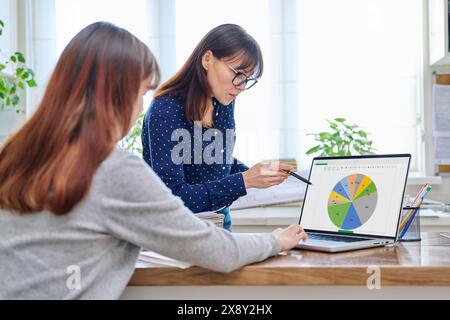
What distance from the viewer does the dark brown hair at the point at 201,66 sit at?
1649 mm

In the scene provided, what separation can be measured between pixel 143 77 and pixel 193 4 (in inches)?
85.9

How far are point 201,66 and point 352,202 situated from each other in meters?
0.61

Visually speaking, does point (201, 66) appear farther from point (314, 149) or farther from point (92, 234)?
point (314, 149)

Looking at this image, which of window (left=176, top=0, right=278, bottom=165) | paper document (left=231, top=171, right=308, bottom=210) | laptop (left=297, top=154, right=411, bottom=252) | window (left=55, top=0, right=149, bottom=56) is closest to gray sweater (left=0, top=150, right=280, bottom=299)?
laptop (left=297, top=154, right=411, bottom=252)

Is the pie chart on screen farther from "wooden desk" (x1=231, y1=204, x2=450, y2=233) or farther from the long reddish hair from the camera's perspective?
"wooden desk" (x1=231, y1=204, x2=450, y2=233)

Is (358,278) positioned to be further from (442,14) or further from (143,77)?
(442,14)

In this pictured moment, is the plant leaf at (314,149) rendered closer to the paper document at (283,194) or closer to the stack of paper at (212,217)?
the paper document at (283,194)

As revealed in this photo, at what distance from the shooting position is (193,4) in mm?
3109

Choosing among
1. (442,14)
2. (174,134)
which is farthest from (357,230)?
(442,14)

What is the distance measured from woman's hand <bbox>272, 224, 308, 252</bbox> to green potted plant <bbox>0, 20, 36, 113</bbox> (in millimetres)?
1713

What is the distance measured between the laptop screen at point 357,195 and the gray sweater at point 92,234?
22.3 inches

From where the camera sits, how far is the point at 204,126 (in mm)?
1752

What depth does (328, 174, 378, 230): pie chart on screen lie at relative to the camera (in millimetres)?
1394

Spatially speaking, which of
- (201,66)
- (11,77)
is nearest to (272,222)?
(201,66)
